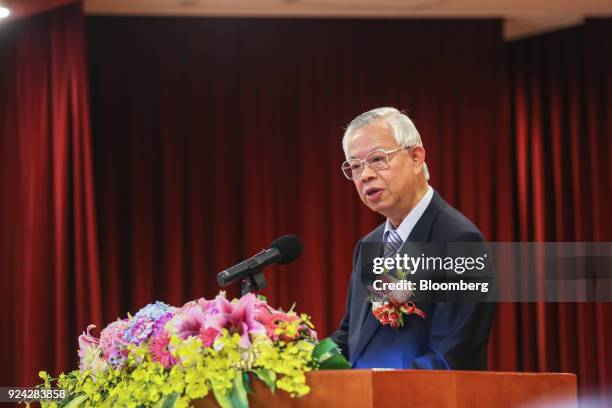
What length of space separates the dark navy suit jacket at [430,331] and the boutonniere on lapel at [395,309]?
0.03 m

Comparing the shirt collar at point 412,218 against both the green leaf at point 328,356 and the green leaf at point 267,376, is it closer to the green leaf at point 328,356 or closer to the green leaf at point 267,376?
the green leaf at point 328,356

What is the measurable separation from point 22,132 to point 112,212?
74cm

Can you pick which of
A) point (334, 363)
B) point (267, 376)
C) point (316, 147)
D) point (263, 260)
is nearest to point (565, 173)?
point (316, 147)

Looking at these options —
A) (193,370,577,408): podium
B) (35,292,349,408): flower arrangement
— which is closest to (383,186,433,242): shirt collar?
(35,292,349,408): flower arrangement

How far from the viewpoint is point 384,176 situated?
2.58 meters

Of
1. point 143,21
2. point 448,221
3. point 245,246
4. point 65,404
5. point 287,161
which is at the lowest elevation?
point 65,404

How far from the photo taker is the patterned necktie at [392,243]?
2.57 meters

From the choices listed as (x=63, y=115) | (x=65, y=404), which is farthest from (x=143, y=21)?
(x=65, y=404)

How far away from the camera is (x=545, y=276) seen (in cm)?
532

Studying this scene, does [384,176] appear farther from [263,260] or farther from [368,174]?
[263,260]

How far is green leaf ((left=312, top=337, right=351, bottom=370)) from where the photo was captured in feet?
5.43

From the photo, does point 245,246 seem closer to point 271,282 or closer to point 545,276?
point 271,282

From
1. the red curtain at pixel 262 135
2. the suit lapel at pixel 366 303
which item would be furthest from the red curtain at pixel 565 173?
the suit lapel at pixel 366 303

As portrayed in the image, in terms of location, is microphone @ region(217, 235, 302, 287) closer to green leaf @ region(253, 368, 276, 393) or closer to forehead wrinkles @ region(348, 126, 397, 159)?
green leaf @ region(253, 368, 276, 393)
